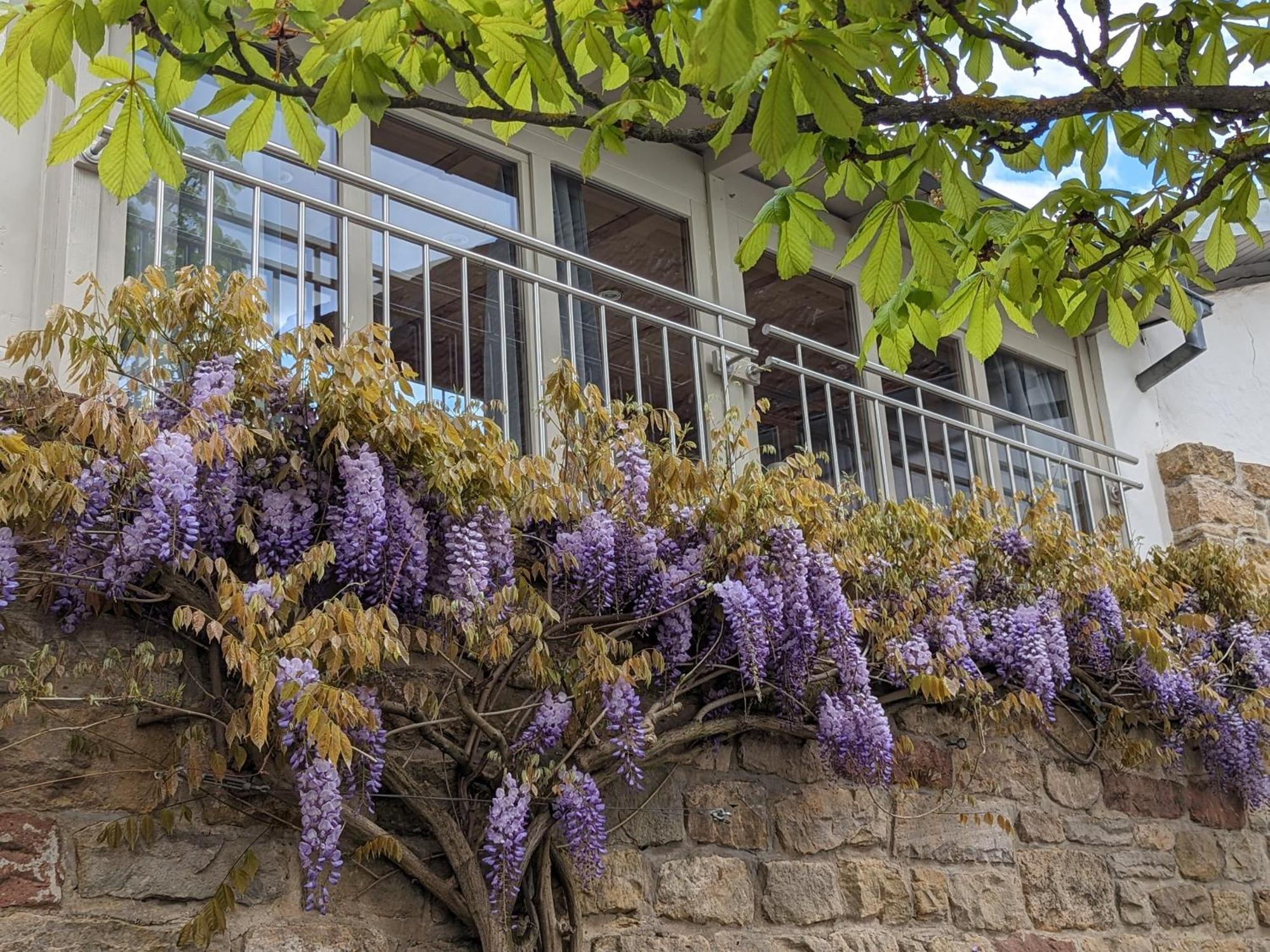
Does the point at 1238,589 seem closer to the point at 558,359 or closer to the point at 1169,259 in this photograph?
the point at 1169,259

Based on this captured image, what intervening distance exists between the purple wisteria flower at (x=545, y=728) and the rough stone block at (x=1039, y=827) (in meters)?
1.97

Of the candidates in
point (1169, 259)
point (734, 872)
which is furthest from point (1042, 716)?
point (1169, 259)

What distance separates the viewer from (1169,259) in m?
3.17

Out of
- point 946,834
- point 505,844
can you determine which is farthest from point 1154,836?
point 505,844

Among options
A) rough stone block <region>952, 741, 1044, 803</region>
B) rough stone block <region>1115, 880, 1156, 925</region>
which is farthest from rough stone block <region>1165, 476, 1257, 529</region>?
rough stone block <region>952, 741, 1044, 803</region>

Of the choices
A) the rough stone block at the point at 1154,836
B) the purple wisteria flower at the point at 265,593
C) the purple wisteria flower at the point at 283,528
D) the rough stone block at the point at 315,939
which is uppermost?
the purple wisteria flower at the point at 283,528

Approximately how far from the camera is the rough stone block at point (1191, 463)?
261 inches

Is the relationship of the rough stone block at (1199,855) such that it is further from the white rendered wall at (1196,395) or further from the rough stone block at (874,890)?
the white rendered wall at (1196,395)

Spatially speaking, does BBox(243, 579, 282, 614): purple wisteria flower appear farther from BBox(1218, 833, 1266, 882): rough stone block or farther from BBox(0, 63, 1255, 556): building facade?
BBox(1218, 833, 1266, 882): rough stone block

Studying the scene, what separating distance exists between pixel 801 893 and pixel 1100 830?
1.55 m

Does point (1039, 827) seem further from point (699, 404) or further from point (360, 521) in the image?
point (360, 521)

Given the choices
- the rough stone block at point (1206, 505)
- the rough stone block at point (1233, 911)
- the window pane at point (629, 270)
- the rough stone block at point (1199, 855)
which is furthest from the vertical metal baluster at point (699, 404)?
the rough stone block at point (1206, 505)

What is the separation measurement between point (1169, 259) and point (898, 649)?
1.30 metres

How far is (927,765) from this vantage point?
423 centimetres
